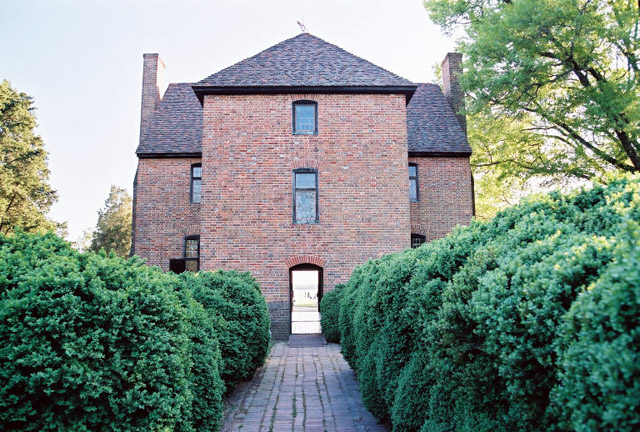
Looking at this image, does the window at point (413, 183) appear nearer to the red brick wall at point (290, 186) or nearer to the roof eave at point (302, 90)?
the red brick wall at point (290, 186)

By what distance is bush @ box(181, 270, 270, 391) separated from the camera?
6684 mm

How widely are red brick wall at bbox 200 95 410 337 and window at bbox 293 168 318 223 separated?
205 mm

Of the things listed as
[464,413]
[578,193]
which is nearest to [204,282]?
[464,413]

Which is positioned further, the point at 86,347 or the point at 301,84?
the point at 301,84

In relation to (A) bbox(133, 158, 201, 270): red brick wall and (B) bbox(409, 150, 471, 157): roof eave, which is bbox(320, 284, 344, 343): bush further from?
(B) bbox(409, 150, 471, 157): roof eave

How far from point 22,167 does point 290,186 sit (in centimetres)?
2437

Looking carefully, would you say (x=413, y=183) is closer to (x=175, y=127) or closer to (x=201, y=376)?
(x=175, y=127)

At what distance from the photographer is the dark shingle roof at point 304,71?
53.1 ft

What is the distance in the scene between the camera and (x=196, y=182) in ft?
63.8

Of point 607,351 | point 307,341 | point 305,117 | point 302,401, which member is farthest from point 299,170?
point 607,351

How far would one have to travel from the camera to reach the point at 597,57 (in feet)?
54.4

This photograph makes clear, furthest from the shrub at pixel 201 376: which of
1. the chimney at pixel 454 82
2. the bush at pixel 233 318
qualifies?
the chimney at pixel 454 82

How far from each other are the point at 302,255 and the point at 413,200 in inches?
230

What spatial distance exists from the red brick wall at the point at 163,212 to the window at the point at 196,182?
17 centimetres
